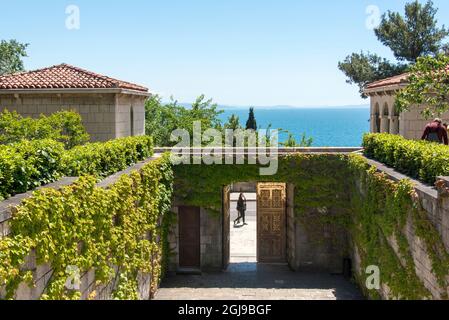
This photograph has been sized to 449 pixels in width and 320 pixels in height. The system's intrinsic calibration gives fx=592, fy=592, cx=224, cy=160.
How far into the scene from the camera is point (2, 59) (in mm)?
50781

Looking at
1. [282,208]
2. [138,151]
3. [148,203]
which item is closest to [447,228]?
[148,203]

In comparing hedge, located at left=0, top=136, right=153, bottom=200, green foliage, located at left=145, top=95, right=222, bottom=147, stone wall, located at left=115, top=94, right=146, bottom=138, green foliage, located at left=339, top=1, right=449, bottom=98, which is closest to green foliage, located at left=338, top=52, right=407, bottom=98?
green foliage, located at left=339, top=1, right=449, bottom=98

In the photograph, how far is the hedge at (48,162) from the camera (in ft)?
30.0

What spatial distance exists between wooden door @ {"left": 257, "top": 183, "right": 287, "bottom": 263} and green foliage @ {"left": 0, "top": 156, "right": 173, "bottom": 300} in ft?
20.7

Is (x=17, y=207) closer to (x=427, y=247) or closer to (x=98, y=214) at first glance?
(x=98, y=214)

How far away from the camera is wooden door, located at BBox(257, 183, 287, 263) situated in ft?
76.1

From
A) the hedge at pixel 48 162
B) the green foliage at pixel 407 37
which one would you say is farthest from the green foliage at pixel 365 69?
the hedge at pixel 48 162

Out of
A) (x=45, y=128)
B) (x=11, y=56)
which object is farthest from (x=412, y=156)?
(x=11, y=56)

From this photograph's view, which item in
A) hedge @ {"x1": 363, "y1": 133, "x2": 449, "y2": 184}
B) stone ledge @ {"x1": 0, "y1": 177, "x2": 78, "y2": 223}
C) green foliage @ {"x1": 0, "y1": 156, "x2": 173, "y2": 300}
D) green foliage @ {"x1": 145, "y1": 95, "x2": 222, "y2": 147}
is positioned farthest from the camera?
green foliage @ {"x1": 145, "y1": 95, "x2": 222, "y2": 147}

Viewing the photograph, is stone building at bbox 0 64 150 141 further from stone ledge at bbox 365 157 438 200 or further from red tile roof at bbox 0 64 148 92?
stone ledge at bbox 365 157 438 200

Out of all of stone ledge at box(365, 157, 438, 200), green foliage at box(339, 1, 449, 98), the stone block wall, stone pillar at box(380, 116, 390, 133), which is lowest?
the stone block wall

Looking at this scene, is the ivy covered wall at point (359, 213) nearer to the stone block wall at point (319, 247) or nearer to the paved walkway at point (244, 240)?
the stone block wall at point (319, 247)

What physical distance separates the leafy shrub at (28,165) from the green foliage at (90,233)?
0.67 metres

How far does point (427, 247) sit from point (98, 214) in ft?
20.0
